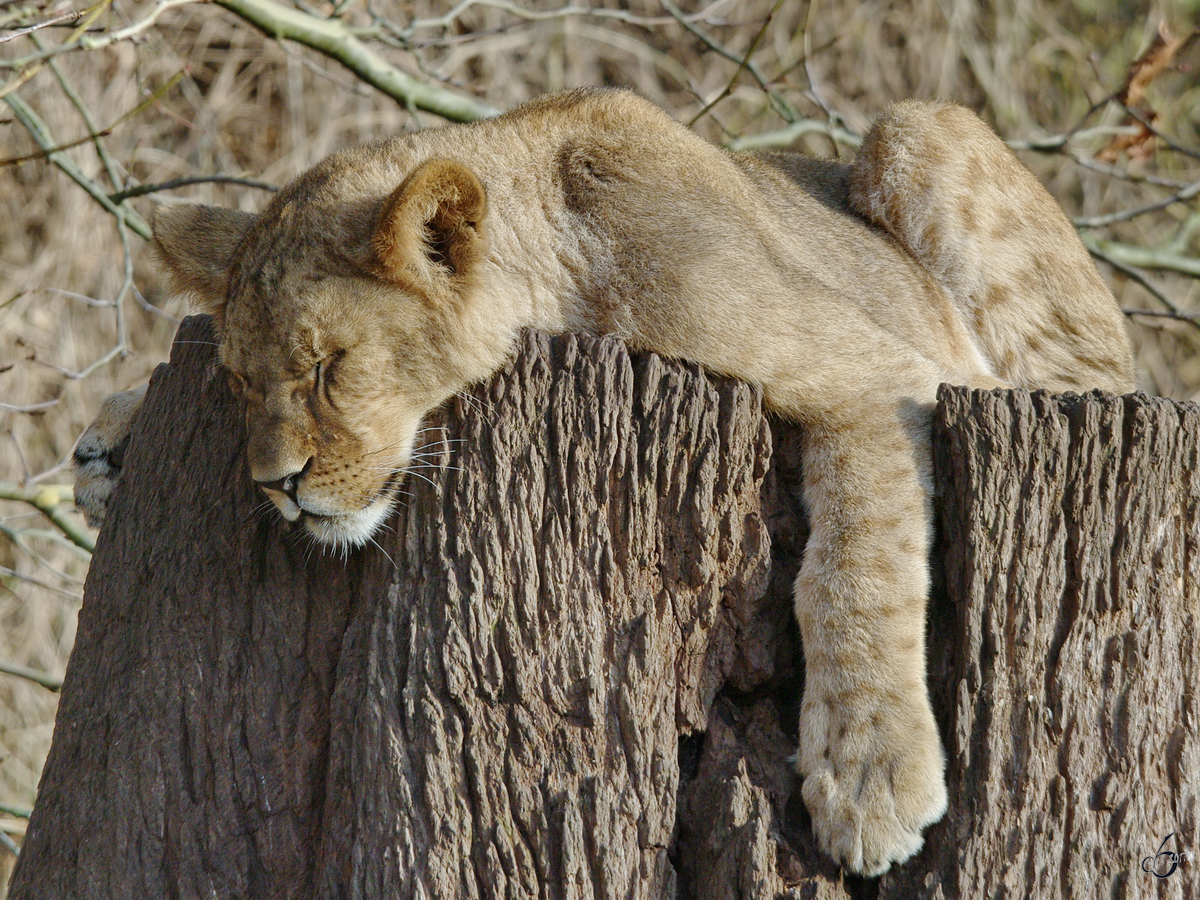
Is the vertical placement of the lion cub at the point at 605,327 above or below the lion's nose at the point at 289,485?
above

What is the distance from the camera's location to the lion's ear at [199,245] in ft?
11.8

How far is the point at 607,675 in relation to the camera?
278cm

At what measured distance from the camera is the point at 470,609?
273 centimetres

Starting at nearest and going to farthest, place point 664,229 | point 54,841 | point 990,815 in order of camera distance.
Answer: point 990,815, point 54,841, point 664,229

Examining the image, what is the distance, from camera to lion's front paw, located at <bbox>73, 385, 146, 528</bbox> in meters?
3.79

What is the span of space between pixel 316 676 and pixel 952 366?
91.8 inches

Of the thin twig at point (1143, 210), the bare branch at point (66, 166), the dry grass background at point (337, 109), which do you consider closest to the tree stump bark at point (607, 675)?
the bare branch at point (66, 166)

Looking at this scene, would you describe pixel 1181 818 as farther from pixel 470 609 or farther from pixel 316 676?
pixel 316 676

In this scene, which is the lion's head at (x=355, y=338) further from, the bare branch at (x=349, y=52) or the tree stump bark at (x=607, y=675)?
the bare branch at (x=349, y=52)

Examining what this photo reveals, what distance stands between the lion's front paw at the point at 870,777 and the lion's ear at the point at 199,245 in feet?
7.11

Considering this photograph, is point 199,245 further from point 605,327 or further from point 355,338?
point 605,327

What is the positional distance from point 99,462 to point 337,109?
5104 millimetres

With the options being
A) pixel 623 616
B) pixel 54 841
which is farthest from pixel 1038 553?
pixel 54 841

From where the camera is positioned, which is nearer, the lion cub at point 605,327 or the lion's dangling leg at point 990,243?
the lion cub at point 605,327
